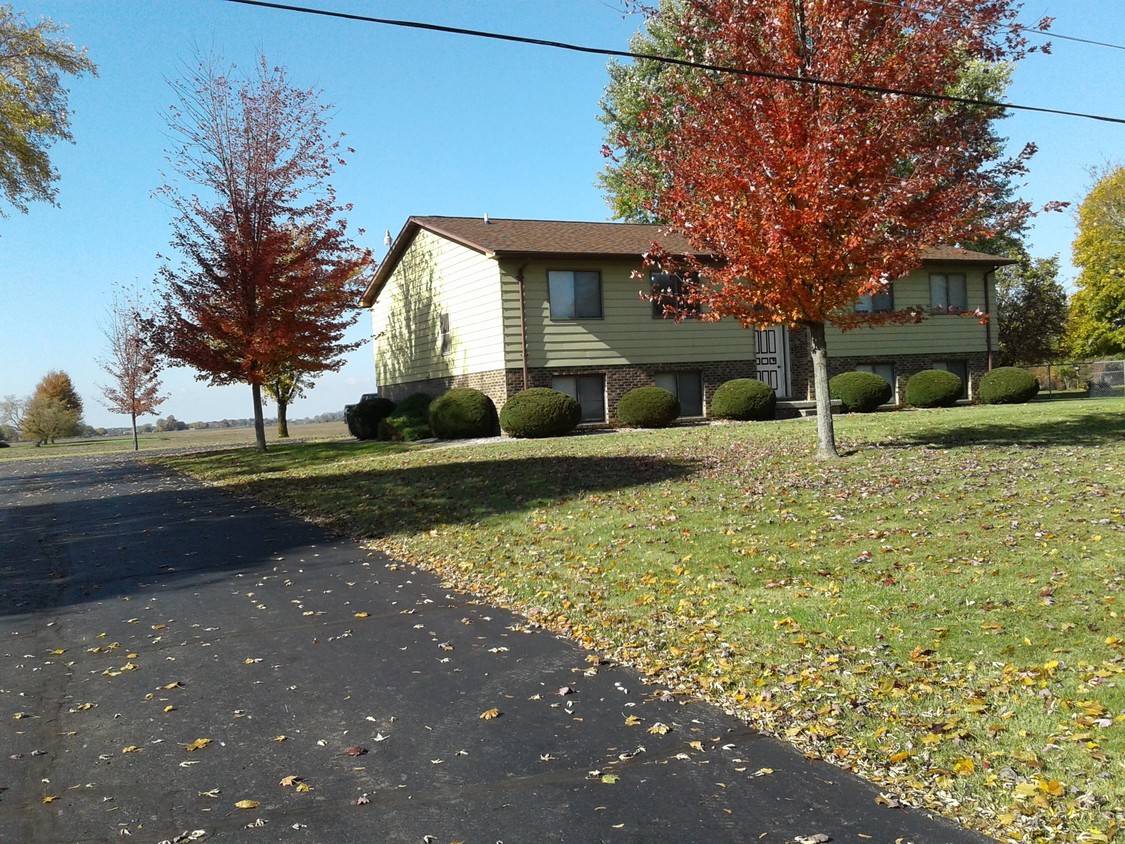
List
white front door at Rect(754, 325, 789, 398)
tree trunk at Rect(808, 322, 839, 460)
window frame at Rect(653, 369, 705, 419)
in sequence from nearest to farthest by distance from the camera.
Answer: tree trunk at Rect(808, 322, 839, 460)
window frame at Rect(653, 369, 705, 419)
white front door at Rect(754, 325, 789, 398)

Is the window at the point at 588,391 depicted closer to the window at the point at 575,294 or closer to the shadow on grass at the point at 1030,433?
the window at the point at 575,294

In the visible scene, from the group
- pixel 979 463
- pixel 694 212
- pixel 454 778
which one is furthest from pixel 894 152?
pixel 454 778

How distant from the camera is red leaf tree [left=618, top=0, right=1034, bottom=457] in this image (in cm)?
1296

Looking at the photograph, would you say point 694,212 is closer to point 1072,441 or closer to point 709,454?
point 709,454

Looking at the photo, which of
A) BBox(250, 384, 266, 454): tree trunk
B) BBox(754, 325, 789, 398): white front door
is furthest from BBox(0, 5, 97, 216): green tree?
BBox(754, 325, 789, 398): white front door

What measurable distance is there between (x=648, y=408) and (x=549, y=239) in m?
6.01

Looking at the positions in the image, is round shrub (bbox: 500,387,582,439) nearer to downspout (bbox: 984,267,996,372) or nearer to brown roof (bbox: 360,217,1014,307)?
brown roof (bbox: 360,217,1014,307)

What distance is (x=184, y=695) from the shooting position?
18.9 feet

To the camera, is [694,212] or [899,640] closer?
[899,640]

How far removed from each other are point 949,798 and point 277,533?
33.0 feet

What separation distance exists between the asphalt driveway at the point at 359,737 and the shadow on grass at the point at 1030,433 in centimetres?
1047

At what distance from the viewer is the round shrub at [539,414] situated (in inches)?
842

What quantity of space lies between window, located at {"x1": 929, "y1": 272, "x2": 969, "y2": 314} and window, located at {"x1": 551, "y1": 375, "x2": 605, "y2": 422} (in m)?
12.3

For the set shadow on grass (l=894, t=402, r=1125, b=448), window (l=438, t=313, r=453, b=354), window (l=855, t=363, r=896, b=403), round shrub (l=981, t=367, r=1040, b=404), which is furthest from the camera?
window (l=855, t=363, r=896, b=403)
